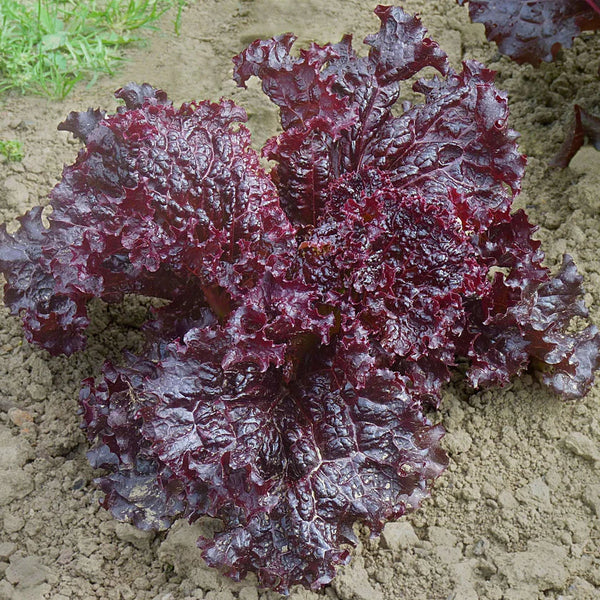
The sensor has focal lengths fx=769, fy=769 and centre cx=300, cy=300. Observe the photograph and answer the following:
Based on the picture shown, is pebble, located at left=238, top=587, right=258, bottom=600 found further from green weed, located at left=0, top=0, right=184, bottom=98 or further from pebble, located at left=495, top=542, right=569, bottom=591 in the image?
green weed, located at left=0, top=0, right=184, bottom=98

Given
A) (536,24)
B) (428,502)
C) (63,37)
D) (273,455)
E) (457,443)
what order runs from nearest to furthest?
1. (273,455)
2. (428,502)
3. (457,443)
4. (536,24)
5. (63,37)

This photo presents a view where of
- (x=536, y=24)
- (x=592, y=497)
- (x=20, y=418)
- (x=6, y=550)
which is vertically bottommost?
(x=6, y=550)

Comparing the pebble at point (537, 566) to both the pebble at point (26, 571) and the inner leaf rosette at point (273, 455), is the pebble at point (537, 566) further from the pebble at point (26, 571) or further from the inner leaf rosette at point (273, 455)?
the pebble at point (26, 571)

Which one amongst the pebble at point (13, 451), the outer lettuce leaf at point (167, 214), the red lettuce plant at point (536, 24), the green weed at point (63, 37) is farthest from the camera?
the green weed at point (63, 37)

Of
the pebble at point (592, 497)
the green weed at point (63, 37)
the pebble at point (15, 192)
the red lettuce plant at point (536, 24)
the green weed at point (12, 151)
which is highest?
the red lettuce plant at point (536, 24)

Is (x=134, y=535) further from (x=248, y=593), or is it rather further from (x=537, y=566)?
(x=537, y=566)

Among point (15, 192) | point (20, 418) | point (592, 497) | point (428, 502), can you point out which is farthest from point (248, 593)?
point (15, 192)

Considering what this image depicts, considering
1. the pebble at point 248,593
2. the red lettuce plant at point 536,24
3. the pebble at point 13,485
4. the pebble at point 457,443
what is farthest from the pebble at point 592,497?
the pebble at point 13,485

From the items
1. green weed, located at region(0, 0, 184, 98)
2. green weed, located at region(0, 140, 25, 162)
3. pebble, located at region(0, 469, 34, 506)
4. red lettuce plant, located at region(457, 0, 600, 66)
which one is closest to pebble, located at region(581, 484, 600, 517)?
red lettuce plant, located at region(457, 0, 600, 66)
